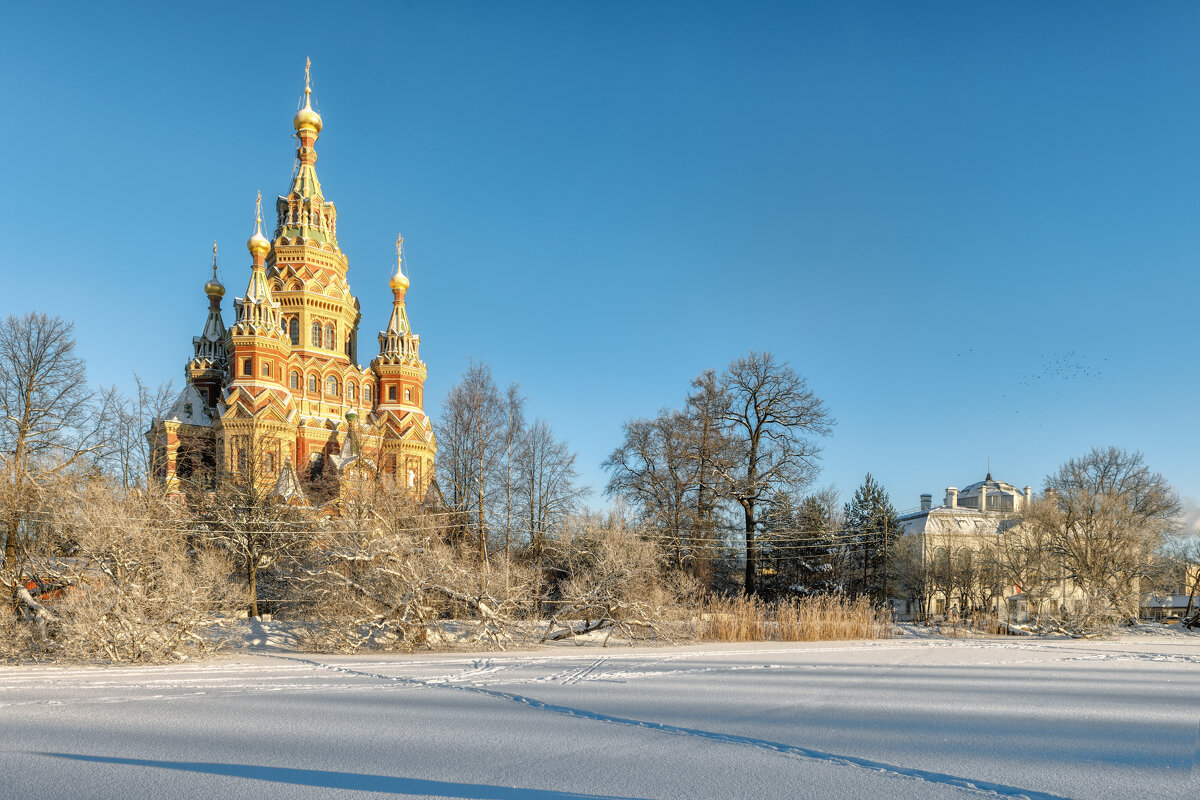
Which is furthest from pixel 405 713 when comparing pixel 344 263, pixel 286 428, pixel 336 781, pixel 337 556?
pixel 344 263

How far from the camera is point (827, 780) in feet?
20.0

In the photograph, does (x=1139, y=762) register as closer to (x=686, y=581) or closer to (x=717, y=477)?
(x=686, y=581)

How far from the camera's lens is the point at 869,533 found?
1430 inches

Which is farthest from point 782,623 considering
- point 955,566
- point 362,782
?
point 955,566

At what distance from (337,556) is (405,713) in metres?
9.35

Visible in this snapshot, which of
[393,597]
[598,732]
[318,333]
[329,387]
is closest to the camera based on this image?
[598,732]

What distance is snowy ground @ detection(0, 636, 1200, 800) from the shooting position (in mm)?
5988

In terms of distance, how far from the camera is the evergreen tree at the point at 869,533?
3738 cm

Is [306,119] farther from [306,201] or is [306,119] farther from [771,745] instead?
[771,745]

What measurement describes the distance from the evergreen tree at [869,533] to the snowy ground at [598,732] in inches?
938

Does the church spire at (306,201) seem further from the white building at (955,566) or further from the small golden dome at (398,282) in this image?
the white building at (955,566)

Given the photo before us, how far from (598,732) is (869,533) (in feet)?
102

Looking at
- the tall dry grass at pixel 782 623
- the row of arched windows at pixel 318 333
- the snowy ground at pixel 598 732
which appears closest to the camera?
the snowy ground at pixel 598 732

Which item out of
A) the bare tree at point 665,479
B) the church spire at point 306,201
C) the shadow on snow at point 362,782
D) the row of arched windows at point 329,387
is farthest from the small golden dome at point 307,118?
the shadow on snow at point 362,782
